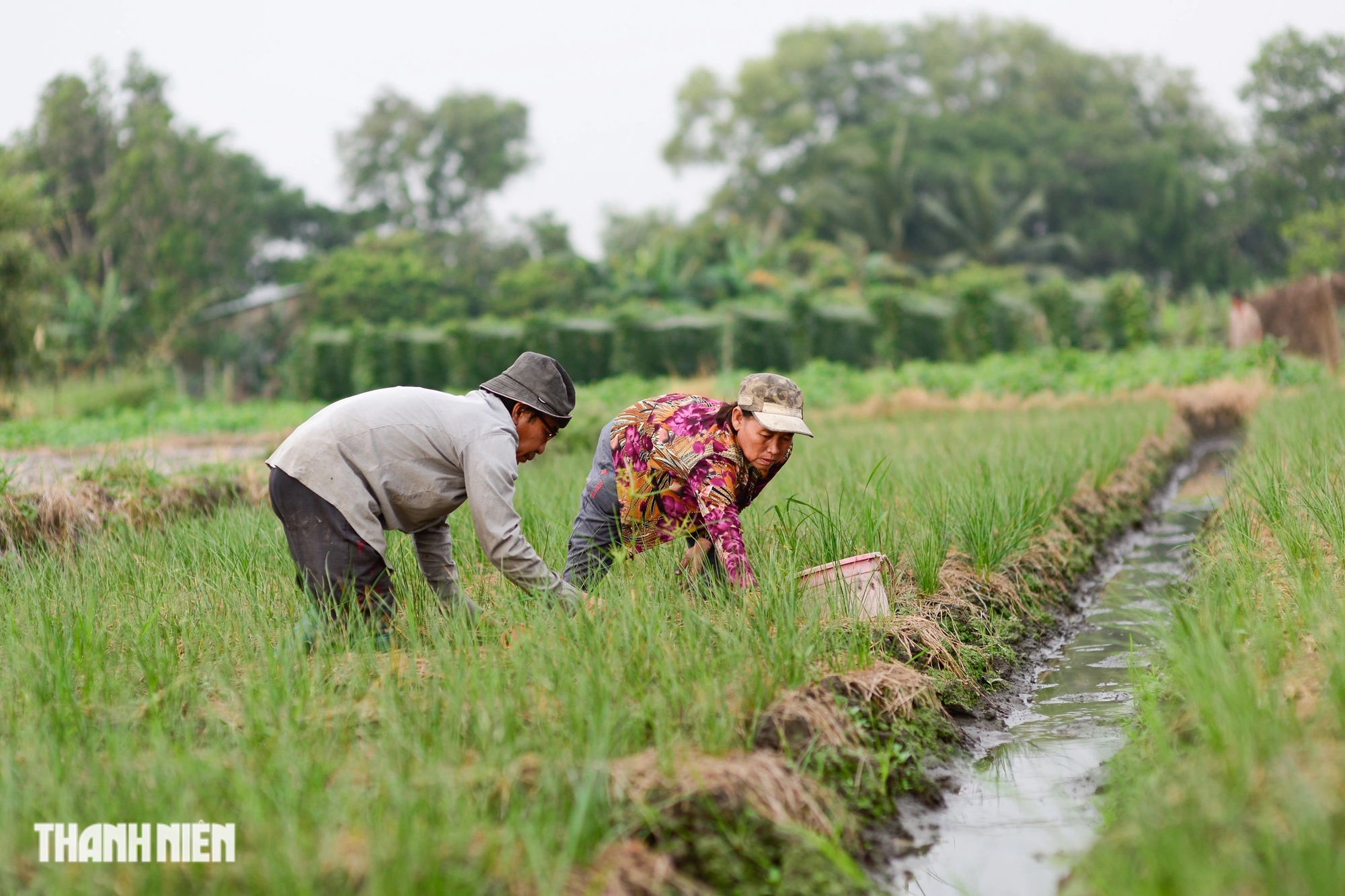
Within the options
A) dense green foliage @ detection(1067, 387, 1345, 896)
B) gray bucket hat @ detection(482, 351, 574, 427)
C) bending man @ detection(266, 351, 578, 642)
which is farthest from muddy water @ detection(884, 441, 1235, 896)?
gray bucket hat @ detection(482, 351, 574, 427)

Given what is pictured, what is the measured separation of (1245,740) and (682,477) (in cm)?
175

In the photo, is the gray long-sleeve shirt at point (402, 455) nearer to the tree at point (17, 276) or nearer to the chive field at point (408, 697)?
the chive field at point (408, 697)

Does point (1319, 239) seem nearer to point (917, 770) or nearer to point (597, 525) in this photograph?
point (597, 525)

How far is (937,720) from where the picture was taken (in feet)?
10.5

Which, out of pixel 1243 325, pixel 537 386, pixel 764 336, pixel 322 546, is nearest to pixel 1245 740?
pixel 537 386

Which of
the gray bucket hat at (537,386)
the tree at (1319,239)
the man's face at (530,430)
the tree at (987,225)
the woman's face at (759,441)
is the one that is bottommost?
the woman's face at (759,441)

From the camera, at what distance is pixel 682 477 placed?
3398 mm

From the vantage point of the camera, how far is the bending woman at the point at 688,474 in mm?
3215

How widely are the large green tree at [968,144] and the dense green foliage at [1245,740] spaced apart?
26.3 m

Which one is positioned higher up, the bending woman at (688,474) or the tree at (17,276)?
the tree at (17,276)

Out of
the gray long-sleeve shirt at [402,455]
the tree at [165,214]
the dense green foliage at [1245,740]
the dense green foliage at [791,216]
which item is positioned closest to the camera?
the dense green foliage at [1245,740]

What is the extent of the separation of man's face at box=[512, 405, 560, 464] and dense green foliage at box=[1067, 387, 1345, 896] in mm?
1729

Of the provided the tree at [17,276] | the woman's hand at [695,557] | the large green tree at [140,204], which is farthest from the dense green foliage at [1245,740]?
the large green tree at [140,204]

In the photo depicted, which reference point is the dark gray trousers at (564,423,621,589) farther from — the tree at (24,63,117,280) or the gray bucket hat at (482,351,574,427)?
the tree at (24,63,117,280)
